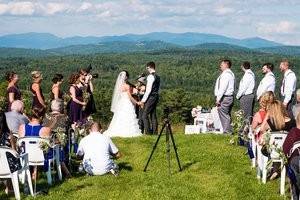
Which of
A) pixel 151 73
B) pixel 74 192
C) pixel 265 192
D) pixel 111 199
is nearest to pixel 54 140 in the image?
pixel 74 192

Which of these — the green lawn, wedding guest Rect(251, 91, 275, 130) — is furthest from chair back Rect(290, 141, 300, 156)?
wedding guest Rect(251, 91, 275, 130)

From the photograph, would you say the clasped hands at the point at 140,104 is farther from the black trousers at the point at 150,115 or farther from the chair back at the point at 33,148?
the chair back at the point at 33,148

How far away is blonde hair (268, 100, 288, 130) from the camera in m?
10.8

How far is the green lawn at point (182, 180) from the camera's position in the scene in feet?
35.1

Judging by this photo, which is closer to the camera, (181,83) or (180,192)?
(180,192)

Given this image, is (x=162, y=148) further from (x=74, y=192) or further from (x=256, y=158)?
(x=74, y=192)

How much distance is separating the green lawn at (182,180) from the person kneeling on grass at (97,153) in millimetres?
215

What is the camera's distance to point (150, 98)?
17797 mm

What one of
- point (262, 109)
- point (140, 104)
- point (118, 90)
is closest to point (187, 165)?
point (262, 109)

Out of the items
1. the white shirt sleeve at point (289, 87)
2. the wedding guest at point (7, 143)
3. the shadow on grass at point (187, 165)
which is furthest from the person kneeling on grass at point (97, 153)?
the white shirt sleeve at point (289, 87)

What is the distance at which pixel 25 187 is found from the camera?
1069 centimetres

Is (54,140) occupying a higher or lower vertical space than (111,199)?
higher

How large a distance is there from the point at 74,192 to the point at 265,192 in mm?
3807

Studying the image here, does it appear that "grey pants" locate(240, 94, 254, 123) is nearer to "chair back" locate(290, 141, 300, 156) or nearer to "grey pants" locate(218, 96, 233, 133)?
"grey pants" locate(218, 96, 233, 133)
